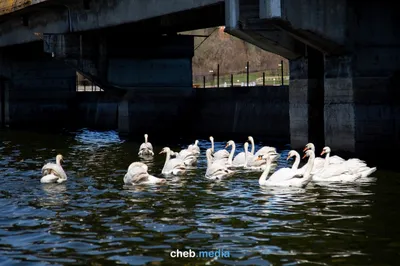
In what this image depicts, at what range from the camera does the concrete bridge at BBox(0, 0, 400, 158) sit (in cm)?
2945

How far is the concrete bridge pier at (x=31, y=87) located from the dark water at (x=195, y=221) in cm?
3758

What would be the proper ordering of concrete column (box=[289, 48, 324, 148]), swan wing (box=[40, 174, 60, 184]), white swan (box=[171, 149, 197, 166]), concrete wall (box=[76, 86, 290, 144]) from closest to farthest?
swan wing (box=[40, 174, 60, 184])
white swan (box=[171, 149, 197, 166])
concrete column (box=[289, 48, 324, 148])
concrete wall (box=[76, 86, 290, 144])

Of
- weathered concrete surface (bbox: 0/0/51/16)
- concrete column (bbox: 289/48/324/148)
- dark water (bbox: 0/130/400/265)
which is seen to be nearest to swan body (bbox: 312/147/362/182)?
dark water (bbox: 0/130/400/265)

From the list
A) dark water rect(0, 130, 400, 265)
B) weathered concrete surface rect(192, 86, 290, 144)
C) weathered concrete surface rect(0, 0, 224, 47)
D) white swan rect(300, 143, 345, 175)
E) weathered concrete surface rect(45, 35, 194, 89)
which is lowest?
dark water rect(0, 130, 400, 265)

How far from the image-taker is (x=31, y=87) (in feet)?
215

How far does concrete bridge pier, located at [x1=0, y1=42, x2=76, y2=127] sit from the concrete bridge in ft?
0.26

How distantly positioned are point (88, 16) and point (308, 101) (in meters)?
18.7

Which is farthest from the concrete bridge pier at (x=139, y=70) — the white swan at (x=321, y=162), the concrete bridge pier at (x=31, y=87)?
the white swan at (x=321, y=162)

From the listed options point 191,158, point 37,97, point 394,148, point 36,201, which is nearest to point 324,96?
point 394,148

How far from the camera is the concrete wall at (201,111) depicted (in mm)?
47656

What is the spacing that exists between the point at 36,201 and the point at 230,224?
20.7ft

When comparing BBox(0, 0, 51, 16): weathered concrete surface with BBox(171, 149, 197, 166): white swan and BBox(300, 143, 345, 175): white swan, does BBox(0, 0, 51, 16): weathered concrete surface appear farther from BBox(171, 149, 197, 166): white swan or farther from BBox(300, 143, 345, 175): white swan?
BBox(300, 143, 345, 175): white swan

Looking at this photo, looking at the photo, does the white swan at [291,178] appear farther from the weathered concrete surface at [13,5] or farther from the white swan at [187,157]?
the weathered concrete surface at [13,5]

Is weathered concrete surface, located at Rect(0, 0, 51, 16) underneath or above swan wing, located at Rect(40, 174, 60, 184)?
above
